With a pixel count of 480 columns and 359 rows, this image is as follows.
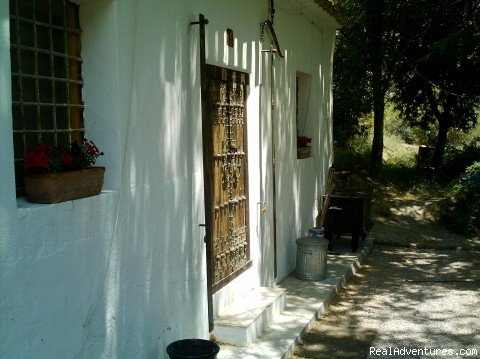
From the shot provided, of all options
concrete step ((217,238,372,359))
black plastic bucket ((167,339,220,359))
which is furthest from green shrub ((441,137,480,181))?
black plastic bucket ((167,339,220,359))

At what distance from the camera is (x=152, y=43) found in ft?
12.7

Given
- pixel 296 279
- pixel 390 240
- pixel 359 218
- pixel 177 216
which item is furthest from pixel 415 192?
pixel 177 216

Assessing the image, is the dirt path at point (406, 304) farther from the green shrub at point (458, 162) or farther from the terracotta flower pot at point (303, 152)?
the green shrub at point (458, 162)

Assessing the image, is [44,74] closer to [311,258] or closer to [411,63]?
[311,258]

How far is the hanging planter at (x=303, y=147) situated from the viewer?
8.27m

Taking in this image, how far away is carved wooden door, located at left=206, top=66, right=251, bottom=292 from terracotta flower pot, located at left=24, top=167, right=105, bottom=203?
2260 mm

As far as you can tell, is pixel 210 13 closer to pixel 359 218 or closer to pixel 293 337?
pixel 293 337

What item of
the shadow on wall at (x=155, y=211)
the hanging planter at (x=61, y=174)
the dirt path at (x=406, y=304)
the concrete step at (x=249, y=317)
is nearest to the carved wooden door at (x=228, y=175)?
the concrete step at (x=249, y=317)

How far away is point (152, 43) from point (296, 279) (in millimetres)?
4391

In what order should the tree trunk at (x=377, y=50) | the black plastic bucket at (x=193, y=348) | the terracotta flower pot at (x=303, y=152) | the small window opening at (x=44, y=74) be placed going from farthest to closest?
the tree trunk at (x=377, y=50) → the terracotta flower pot at (x=303, y=152) → the black plastic bucket at (x=193, y=348) → the small window opening at (x=44, y=74)

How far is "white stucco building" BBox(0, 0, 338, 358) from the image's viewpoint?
268 cm

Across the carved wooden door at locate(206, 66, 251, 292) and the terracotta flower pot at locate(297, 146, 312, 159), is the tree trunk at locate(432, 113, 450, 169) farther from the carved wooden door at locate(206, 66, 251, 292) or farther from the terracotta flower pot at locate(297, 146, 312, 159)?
the carved wooden door at locate(206, 66, 251, 292)

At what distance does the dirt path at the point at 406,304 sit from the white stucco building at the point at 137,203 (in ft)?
3.62

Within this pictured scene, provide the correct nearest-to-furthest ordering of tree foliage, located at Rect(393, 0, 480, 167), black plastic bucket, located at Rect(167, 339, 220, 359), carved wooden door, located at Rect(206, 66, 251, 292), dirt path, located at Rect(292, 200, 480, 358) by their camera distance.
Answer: black plastic bucket, located at Rect(167, 339, 220, 359) < carved wooden door, located at Rect(206, 66, 251, 292) < dirt path, located at Rect(292, 200, 480, 358) < tree foliage, located at Rect(393, 0, 480, 167)
